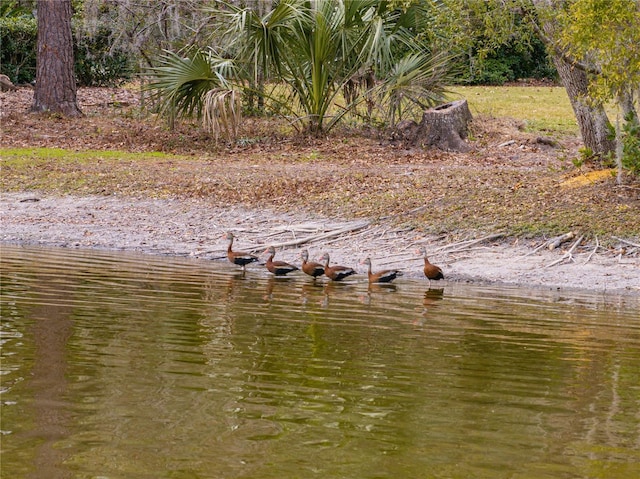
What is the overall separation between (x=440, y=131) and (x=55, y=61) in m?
9.17

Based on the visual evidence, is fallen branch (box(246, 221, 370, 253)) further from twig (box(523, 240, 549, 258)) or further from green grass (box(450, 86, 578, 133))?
green grass (box(450, 86, 578, 133))

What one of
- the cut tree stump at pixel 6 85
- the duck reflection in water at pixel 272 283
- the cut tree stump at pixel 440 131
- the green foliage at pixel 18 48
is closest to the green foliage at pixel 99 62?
the green foliage at pixel 18 48

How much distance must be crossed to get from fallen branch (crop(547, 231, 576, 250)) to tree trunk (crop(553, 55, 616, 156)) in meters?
2.27

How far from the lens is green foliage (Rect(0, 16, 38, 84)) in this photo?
3062 centimetres

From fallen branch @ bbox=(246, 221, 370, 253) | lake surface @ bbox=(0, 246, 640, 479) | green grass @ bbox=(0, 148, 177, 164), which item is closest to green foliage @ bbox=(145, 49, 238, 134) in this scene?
green grass @ bbox=(0, 148, 177, 164)

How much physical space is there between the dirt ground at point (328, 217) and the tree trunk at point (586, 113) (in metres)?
0.79

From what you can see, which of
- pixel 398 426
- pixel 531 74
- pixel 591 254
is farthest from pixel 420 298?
pixel 531 74

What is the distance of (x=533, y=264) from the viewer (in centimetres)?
1318

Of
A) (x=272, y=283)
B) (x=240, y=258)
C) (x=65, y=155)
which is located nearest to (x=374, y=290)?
(x=272, y=283)

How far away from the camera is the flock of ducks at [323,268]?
12.2 m

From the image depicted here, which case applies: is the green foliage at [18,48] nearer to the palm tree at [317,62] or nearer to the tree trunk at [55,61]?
the tree trunk at [55,61]

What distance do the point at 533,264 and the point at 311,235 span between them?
326 cm

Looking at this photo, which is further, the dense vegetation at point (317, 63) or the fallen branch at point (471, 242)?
the dense vegetation at point (317, 63)

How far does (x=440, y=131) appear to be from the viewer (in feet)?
69.6
